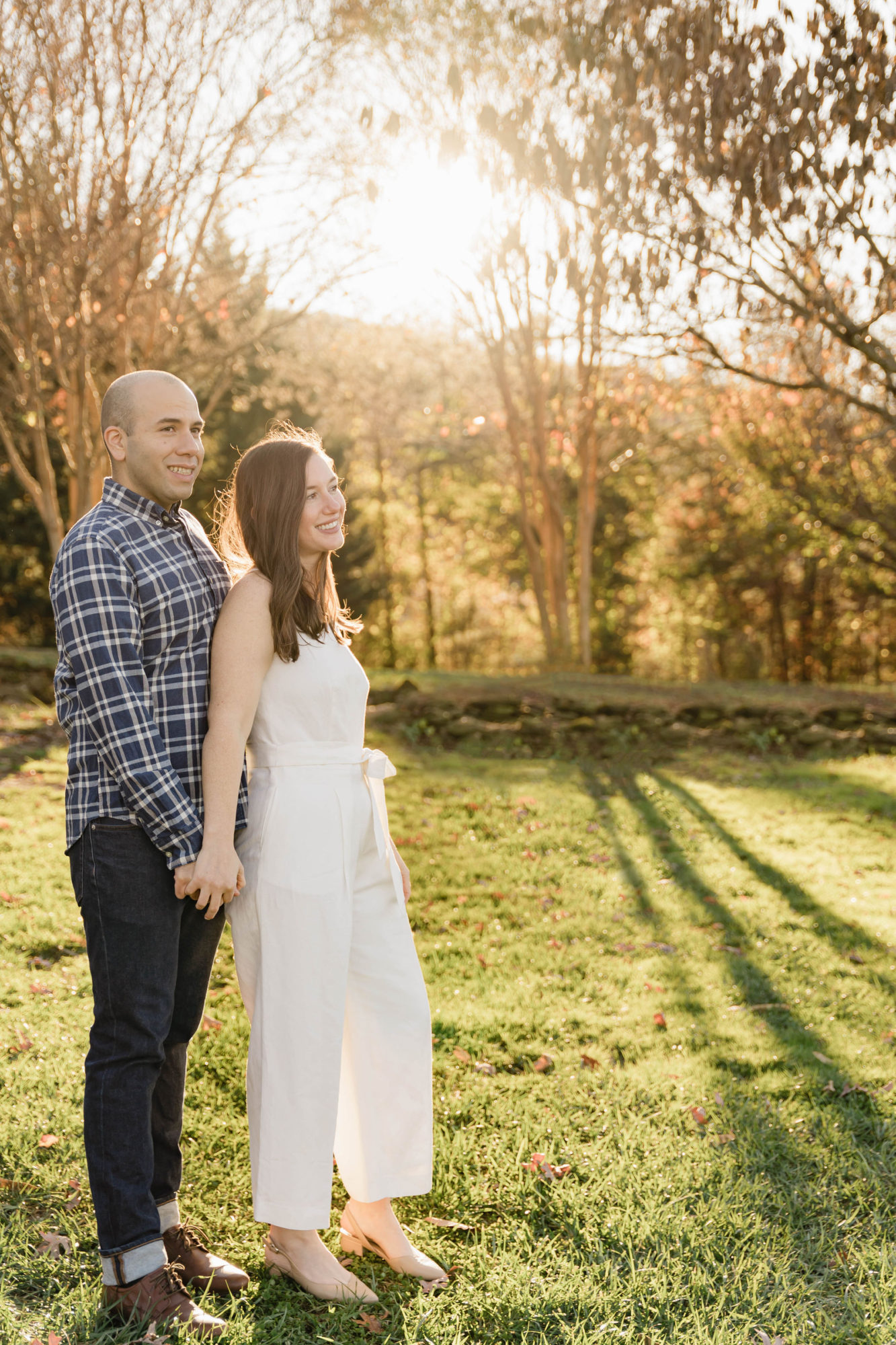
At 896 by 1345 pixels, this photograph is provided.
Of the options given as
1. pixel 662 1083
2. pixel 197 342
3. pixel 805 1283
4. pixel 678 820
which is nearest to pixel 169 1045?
pixel 805 1283

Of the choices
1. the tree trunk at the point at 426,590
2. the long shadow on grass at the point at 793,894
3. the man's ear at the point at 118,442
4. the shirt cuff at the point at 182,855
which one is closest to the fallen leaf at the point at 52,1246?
the shirt cuff at the point at 182,855

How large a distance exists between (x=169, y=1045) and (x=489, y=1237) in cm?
101

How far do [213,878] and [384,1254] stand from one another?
1088mm

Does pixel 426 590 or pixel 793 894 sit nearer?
pixel 793 894

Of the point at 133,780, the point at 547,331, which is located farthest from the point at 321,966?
the point at 547,331

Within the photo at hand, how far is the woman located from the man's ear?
29 centimetres

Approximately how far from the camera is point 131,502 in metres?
2.21

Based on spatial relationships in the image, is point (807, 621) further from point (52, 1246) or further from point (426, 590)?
point (52, 1246)

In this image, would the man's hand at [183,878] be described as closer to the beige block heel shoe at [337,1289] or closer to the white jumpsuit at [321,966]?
the white jumpsuit at [321,966]

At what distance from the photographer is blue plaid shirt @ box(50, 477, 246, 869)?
6.65 feet

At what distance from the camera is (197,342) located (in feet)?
33.3

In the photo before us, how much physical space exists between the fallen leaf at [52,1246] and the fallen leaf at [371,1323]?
2.46ft

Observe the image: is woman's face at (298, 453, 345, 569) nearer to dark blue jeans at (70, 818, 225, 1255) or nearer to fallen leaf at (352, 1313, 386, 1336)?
dark blue jeans at (70, 818, 225, 1255)

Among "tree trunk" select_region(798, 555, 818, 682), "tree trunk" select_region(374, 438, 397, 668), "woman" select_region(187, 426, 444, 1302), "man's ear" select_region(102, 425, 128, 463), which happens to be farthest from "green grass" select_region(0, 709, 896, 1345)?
"tree trunk" select_region(374, 438, 397, 668)
